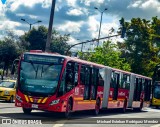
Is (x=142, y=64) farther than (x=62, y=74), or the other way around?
(x=142, y=64)

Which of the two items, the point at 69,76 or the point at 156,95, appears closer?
the point at 69,76

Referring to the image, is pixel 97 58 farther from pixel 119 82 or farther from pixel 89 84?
pixel 89 84

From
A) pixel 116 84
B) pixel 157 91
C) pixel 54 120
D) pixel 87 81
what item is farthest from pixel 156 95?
pixel 54 120

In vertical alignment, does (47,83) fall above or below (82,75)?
below

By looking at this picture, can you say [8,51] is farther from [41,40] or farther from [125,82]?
[125,82]

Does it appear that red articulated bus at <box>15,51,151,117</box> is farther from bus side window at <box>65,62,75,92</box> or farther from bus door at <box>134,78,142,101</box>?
bus door at <box>134,78,142,101</box>

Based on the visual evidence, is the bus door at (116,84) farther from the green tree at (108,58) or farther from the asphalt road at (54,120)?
the green tree at (108,58)

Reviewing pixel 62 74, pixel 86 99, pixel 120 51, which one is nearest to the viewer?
pixel 62 74

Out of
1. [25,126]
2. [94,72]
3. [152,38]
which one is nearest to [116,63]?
[152,38]

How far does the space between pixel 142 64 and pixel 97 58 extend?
254 inches

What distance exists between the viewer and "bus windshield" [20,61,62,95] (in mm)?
17312

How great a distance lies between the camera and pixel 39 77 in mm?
17531

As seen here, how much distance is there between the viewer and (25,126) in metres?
13.0

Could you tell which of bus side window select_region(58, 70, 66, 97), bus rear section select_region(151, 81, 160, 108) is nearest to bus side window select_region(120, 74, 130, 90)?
bus side window select_region(58, 70, 66, 97)
